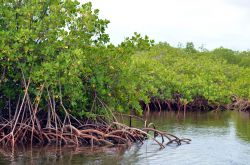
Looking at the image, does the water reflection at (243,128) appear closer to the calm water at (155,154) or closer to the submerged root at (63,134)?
the calm water at (155,154)

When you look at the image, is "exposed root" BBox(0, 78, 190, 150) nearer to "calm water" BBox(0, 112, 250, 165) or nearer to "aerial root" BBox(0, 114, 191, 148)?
"aerial root" BBox(0, 114, 191, 148)

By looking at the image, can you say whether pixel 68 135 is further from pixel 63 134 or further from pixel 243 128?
pixel 243 128

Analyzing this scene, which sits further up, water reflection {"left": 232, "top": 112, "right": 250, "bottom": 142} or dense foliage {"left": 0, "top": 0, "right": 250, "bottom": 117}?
dense foliage {"left": 0, "top": 0, "right": 250, "bottom": 117}

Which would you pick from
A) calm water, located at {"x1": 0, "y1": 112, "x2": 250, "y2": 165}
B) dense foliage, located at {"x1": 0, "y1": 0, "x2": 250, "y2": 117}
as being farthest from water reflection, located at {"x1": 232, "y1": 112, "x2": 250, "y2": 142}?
dense foliage, located at {"x1": 0, "y1": 0, "x2": 250, "y2": 117}

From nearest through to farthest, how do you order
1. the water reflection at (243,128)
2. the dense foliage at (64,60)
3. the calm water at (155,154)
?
the calm water at (155,154) → the dense foliage at (64,60) → the water reflection at (243,128)

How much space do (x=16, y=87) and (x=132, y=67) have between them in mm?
3838

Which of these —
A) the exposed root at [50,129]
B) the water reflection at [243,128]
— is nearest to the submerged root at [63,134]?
the exposed root at [50,129]

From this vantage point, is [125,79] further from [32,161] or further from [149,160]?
[32,161]

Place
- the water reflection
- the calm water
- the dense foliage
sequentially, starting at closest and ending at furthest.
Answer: the calm water < the dense foliage < the water reflection

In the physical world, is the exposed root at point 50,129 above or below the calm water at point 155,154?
above

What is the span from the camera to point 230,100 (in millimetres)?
32062

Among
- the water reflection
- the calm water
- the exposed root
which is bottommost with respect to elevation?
the calm water

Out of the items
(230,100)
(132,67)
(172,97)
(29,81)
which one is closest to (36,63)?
(29,81)

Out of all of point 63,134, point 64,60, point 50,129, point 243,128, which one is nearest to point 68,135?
point 63,134
